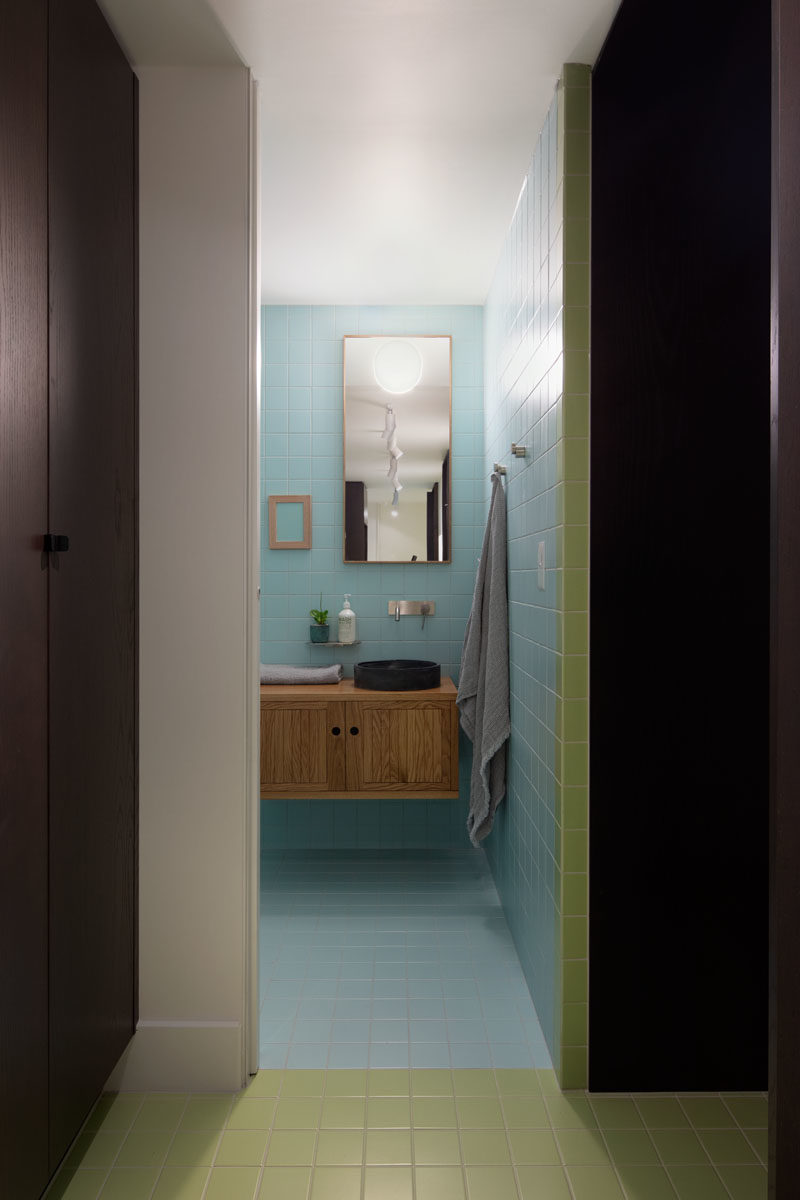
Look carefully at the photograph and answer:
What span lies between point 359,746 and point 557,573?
1.50 meters

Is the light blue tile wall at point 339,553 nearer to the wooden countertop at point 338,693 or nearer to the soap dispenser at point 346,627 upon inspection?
the soap dispenser at point 346,627

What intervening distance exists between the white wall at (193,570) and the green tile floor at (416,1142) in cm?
16

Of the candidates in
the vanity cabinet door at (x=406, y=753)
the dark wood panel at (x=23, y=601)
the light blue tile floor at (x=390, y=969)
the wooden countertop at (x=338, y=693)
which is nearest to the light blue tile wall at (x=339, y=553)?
the light blue tile floor at (x=390, y=969)

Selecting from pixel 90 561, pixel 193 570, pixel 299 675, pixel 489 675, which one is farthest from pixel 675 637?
pixel 299 675

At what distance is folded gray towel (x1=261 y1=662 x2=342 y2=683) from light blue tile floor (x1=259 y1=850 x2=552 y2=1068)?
82cm

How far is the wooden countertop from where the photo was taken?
320 centimetres

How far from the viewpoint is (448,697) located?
3.21 metres

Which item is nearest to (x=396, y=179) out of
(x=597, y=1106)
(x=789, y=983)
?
(x=789, y=983)

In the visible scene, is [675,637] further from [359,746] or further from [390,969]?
[359,746]

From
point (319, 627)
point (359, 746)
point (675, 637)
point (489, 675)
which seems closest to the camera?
point (675, 637)

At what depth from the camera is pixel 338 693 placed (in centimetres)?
322

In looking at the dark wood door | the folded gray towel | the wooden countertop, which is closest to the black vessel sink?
the wooden countertop

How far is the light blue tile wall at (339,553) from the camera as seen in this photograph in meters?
3.67

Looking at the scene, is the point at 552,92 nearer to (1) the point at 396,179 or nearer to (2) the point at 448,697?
(1) the point at 396,179
